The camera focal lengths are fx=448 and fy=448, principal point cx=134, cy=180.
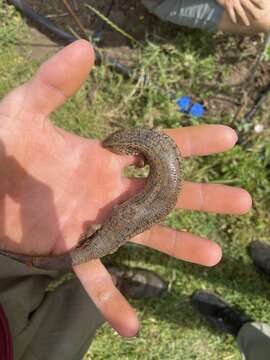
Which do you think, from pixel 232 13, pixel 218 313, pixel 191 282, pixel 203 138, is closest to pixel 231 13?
pixel 232 13

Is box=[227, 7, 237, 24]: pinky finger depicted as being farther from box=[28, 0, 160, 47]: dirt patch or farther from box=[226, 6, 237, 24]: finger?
box=[28, 0, 160, 47]: dirt patch

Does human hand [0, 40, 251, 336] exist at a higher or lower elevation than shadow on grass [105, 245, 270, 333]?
higher

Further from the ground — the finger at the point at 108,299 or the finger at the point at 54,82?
the finger at the point at 54,82

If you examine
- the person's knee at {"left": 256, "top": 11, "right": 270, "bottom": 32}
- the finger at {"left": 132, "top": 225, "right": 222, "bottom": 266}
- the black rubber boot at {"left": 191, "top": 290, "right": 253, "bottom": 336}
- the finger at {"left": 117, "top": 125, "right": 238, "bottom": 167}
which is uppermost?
the person's knee at {"left": 256, "top": 11, "right": 270, "bottom": 32}

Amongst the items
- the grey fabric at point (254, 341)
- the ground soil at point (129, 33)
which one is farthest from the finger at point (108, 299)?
the ground soil at point (129, 33)

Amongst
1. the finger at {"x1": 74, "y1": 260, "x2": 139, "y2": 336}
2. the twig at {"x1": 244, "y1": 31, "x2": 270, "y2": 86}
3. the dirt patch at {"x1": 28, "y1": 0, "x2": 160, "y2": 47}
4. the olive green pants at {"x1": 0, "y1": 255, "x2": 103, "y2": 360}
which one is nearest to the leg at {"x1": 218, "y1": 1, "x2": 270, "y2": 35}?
the twig at {"x1": 244, "y1": 31, "x2": 270, "y2": 86}

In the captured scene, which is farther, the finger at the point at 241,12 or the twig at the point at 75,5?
the twig at the point at 75,5

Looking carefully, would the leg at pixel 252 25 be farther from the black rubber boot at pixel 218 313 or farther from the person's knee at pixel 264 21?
the black rubber boot at pixel 218 313

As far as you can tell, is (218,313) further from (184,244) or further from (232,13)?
(232,13)

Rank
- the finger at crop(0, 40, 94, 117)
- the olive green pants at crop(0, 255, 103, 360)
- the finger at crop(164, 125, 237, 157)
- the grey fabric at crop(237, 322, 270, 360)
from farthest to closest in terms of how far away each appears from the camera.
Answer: the grey fabric at crop(237, 322, 270, 360)
the finger at crop(164, 125, 237, 157)
the olive green pants at crop(0, 255, 103, 360)
the finger at crop(0, 40, 94, 117)
